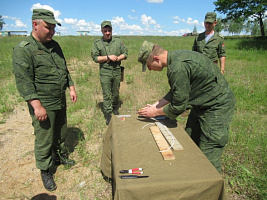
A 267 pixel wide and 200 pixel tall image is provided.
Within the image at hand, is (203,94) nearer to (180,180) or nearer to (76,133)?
(180,180)

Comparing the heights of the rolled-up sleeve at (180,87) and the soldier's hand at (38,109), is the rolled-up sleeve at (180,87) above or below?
above

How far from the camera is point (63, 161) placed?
126 inches

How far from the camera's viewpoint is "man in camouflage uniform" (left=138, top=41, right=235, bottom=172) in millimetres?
1854

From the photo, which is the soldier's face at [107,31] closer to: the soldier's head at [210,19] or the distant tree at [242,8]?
the soldier's head at [210,19]

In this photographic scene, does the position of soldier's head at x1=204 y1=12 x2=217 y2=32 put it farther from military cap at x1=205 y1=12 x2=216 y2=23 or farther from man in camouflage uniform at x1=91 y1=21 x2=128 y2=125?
man in camouflage uniform at x1=91 y1=21 x2=128 y2=125

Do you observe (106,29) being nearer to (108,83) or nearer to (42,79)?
(108,83)

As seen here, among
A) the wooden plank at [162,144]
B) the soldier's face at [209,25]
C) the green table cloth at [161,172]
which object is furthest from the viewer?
the soldier's face at [209,25]

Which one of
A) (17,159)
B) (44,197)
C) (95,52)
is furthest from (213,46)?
(17,159)

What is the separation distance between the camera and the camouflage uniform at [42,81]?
230 cm

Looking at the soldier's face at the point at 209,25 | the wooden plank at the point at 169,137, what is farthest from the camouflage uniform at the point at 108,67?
the wooden plank at the point at 169,137

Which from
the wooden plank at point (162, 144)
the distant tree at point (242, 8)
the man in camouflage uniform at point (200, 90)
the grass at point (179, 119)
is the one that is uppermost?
the distant tree at point (242, 8)

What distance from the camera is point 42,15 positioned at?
2350mm

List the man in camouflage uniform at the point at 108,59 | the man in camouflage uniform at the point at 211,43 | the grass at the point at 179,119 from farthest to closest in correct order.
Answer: the man in camouflage uniform at the point at 108,59 < the man in camouflage uniform at the point at 211,43 < the grass at the point at 179,119

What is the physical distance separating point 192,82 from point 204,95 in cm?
19
